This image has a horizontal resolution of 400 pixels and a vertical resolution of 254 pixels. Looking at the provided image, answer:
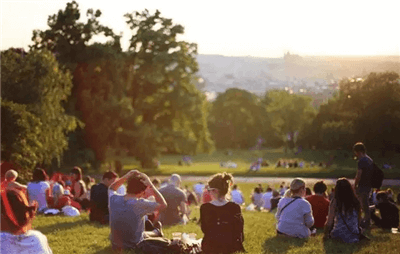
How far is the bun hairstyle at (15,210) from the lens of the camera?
4957 millimetres

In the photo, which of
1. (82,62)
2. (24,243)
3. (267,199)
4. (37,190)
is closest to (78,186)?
(37,190)

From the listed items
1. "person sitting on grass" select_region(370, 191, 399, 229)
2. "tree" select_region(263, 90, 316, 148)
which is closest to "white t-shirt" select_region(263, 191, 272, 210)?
"person sitting on grass" select_region(370, 191, 399, 229)

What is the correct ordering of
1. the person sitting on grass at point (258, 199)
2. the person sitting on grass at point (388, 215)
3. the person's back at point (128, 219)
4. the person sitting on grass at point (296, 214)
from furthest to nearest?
the person sitting on grass at point (258, 199)
the person sitting on grass at point (388, 215)
the person sitting on grass at point (296, 214)
the person's back at point (128, 219)

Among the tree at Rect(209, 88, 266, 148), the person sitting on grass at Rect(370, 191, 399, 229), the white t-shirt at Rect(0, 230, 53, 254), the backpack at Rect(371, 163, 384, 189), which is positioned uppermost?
the white t-shirt at Rect(0, 230, 53, 254)

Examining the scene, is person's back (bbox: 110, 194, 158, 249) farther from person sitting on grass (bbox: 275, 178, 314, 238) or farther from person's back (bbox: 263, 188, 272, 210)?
person's back (bbox: 263, 188, 272, 210)

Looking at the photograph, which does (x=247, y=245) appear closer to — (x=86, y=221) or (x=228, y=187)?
(x=228, y=187)

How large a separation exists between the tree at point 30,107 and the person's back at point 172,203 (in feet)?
45.9

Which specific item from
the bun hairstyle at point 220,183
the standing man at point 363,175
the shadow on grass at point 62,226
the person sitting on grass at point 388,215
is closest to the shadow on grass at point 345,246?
the standing man at point 363,175

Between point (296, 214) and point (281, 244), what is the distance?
2.00 ft

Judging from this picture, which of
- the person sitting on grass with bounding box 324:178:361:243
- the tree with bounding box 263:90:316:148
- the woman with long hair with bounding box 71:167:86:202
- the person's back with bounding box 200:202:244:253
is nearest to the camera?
the person's back with bounding box 200:202:244:253

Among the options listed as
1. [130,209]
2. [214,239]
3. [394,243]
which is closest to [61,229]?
[130,209]

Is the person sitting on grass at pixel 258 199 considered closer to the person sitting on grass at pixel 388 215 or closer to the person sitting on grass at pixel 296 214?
the person sitting on grass at pixel 388 215

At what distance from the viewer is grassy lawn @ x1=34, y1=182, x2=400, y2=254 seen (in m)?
9.25

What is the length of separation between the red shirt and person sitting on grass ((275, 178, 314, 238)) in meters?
1.48
